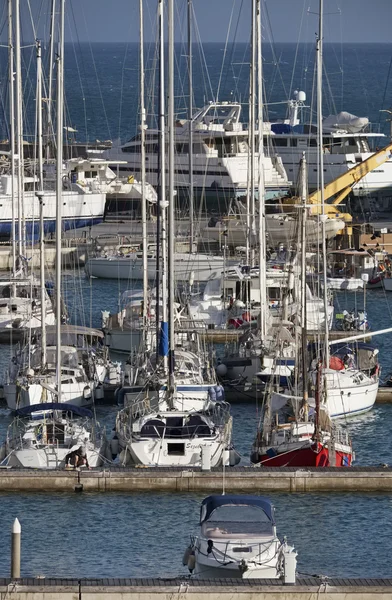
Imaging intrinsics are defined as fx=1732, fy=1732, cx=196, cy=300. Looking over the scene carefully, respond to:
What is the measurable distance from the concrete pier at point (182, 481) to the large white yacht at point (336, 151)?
48.2 meters

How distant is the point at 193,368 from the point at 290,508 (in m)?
8.36

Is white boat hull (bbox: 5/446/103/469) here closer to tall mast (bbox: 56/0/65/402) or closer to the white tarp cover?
tall mast (bbox: 56/0/65/402)

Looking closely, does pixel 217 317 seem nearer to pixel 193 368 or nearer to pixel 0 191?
pixel 193 368

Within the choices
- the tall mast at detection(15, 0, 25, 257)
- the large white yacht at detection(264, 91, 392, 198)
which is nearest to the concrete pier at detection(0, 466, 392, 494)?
the tall mast at detection(15, 0, 25, 257)

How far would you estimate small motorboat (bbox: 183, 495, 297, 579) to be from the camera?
83.7ft

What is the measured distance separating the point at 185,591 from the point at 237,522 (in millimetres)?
2870

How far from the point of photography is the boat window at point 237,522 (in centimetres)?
2644

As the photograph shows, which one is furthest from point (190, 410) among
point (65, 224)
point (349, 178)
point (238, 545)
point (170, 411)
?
point (349, 178)

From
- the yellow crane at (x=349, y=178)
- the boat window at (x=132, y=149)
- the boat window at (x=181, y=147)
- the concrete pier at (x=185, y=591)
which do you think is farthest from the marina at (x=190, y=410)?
the boat window at (x=132, y=149)

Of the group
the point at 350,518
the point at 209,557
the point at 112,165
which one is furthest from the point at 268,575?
the point at 112,165

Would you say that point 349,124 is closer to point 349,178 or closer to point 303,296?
point 349,178

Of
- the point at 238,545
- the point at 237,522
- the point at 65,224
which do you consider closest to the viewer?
the point at 238,545

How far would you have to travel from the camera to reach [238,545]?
25.9 m

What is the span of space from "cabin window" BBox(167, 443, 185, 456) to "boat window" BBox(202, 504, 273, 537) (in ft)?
19.4
